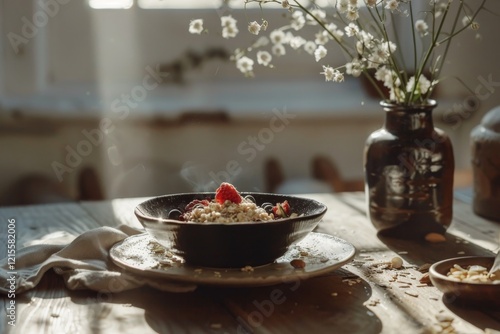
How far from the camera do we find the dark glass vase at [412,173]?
1.51 metres

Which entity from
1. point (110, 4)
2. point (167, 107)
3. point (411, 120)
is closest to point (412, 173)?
point (411, 120)

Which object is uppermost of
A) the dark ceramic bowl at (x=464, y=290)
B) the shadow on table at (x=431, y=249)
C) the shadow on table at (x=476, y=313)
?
the dark ceramic bowl at (x=464, y=290)

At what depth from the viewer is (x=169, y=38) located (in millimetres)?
3074

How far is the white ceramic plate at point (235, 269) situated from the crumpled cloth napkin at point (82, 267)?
0.05ft

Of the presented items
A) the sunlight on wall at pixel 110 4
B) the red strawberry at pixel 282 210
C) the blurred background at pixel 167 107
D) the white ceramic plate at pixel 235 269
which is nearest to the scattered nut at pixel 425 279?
the white ceramic plate at pixel 235 269

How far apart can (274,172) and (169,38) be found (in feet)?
2.25

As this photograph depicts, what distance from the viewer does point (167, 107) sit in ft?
10.1

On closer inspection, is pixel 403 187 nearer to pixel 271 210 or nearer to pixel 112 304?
pixel 271 210

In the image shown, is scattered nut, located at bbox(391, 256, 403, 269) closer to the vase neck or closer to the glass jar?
the vase neck

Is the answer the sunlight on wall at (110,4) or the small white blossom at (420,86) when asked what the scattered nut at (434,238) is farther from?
the sunlight on wall at (110,4)

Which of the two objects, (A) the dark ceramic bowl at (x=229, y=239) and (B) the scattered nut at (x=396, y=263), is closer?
(A) the dark ceramic bowl at (x=229, y=239)

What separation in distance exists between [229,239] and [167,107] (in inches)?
77.0

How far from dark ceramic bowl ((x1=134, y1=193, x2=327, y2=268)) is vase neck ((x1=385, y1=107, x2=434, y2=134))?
374 millimetres

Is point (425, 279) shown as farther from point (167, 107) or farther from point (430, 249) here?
point (167, 107)
